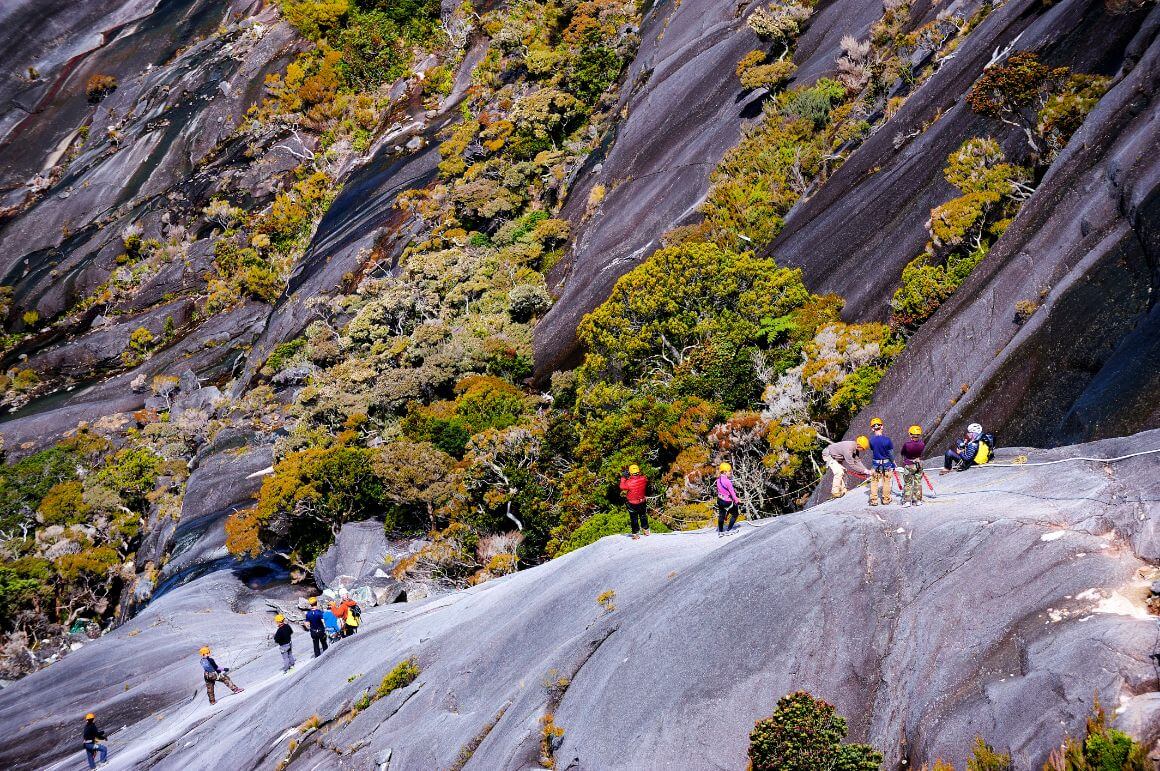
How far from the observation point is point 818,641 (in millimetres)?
13984

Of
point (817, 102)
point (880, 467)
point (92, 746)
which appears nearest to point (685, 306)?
point (817, 102)

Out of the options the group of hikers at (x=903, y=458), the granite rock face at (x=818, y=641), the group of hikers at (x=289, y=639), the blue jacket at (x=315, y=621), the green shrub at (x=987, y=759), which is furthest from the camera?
the group of hikers at (x=289, y=639)

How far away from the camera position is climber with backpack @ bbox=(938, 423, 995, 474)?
17531 mm

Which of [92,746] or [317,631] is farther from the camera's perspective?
[92,746]

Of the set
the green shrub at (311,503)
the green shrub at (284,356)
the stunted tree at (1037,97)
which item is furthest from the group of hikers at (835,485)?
the green shrub at (284,356)

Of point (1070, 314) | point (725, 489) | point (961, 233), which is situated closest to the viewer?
point (725, 489)

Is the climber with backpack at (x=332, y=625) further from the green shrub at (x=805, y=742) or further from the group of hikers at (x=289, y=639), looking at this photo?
the green shrub at (x=805, y=742)

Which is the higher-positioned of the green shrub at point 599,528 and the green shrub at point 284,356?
the green shrub at point 284,356

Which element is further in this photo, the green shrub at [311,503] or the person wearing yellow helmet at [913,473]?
the green shrub at [311,503]

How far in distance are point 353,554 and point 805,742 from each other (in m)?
31.1

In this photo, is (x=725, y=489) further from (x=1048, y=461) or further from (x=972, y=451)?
(x=1048, y=461)

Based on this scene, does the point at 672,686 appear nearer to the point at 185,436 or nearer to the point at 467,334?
the point at 467,334

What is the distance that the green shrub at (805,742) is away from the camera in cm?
1209

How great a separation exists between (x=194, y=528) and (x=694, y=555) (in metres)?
38.7
